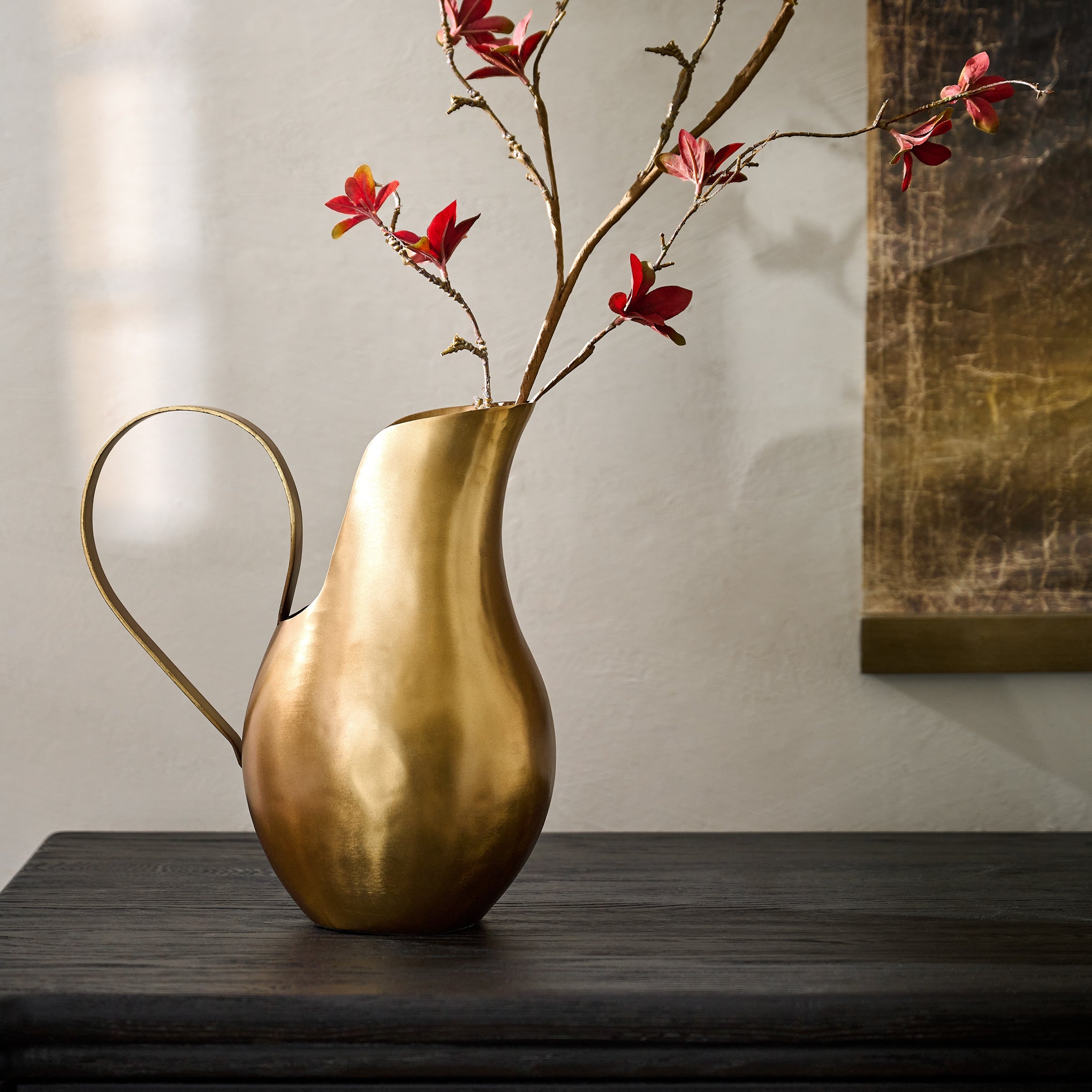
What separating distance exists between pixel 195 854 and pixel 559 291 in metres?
0.55

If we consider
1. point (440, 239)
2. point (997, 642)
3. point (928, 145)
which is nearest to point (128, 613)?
point (440, 239)

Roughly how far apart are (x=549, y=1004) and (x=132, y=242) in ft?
2.57

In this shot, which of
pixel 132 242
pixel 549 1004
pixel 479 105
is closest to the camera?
pixel 549 1004

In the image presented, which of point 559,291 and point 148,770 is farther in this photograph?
point 148,770

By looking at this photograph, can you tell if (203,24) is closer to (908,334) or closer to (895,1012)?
(908,334)

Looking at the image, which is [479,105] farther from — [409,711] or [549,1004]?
[549,1004]

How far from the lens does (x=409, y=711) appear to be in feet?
1.93

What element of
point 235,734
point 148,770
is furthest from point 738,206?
point 148,770

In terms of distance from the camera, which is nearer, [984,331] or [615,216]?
[615,216]

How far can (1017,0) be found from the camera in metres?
0.96

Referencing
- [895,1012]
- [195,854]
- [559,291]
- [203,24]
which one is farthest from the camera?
[203,24]

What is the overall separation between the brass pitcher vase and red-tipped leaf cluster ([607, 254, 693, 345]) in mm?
89

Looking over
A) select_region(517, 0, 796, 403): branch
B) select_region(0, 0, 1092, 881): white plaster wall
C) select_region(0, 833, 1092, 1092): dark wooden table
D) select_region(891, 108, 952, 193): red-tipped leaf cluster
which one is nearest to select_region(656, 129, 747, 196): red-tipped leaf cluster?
select_region(517, 0, 796, 403): branch

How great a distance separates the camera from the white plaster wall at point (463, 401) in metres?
0.94
